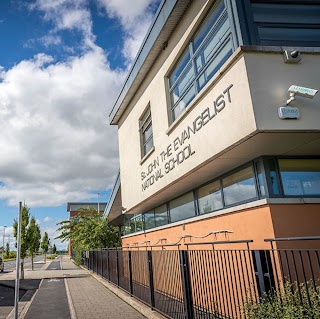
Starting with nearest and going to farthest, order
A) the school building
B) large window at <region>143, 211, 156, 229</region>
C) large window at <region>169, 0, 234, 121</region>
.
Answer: the school building < large window at <region>169, 0, 234, 121</region> < large window at <region>143, 211, 156, 229</region>

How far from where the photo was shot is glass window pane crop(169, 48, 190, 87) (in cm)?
895

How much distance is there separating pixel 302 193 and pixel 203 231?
298cm

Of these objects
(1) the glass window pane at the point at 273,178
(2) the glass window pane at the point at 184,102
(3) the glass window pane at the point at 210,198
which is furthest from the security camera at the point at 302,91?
(3) the glass window pane at the point at 210,198

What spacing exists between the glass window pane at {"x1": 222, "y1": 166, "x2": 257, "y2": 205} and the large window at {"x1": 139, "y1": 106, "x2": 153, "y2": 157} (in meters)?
4.58

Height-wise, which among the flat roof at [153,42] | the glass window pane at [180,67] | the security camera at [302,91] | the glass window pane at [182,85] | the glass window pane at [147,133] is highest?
the flat roof at [153,42]

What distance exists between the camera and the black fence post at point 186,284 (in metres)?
6.44

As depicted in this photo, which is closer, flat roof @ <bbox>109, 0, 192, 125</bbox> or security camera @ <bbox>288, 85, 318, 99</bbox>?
security camera @ <bbox>288, 85, 318, 99</bbox>

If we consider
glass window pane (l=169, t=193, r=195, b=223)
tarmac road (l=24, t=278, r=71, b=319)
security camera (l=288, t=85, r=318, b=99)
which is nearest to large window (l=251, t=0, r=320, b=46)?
security camera (l=288, t=85, r=318, b=99)

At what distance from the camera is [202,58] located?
804 cm

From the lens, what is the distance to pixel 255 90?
5.53 metres

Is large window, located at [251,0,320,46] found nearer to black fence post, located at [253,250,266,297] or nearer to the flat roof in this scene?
the flat roof

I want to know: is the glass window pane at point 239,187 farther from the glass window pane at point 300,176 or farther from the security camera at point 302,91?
the security camera at point 302,91

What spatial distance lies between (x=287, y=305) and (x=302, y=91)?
3.42 m

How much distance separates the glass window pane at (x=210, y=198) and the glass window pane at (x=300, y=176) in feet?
6.75
